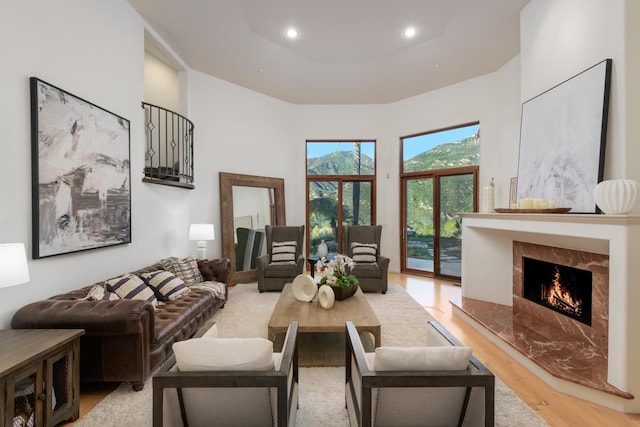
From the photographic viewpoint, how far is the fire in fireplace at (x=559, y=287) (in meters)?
3.18

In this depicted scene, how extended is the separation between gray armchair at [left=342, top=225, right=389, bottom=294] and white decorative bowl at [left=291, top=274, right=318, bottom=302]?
1857 millimetres

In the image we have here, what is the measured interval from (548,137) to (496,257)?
173 cm

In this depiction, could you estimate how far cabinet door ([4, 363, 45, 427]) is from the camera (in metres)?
1.73

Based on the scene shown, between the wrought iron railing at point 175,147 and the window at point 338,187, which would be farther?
the window at point 338,187

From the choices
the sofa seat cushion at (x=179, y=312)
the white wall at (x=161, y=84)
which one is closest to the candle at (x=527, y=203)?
the sofa seat cushion at (x=179, y=312)

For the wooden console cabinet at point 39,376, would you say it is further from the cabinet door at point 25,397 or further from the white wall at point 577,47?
the white wall at point 577,47

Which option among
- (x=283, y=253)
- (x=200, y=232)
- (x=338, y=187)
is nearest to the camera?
(x=200, y=232)

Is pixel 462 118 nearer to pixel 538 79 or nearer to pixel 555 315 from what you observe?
pixel 538 79

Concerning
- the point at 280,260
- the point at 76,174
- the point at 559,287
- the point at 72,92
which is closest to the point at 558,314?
the point at 559,287

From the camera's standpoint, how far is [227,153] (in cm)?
650

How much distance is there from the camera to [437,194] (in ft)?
22.2

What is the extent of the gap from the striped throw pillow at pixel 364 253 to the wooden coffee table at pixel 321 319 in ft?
6.15

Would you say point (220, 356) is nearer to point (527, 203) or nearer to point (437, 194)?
point (527, 203)

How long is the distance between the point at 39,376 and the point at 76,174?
1.85 metres
